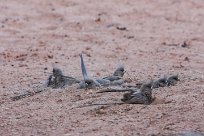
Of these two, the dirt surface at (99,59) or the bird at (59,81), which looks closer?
the dirt surface at (99,59)

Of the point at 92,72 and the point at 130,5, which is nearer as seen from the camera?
the point at 92,72

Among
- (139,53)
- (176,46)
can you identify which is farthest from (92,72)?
(176,46)

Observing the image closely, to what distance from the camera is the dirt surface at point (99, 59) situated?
5.57 metres

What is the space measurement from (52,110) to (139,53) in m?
3.55

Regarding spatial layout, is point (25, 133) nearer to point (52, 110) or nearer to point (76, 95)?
point (52, 110)

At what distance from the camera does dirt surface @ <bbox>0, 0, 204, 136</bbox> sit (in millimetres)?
5566

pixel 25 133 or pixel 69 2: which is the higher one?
pixel 69 2

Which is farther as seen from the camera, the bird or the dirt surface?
the bird

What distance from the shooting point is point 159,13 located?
40.7ft

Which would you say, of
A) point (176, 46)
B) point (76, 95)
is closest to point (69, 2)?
point (176, 46)

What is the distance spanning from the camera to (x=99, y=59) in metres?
9.05

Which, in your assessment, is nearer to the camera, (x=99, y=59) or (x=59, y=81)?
(x=59, y=81)

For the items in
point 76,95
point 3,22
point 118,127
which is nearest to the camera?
point 118,127

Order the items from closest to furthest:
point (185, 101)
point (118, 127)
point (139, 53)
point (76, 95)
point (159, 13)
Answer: point (118, 127)
point (185, 101)
point (76, 95)
point (139, 53)
point (159, 13)
